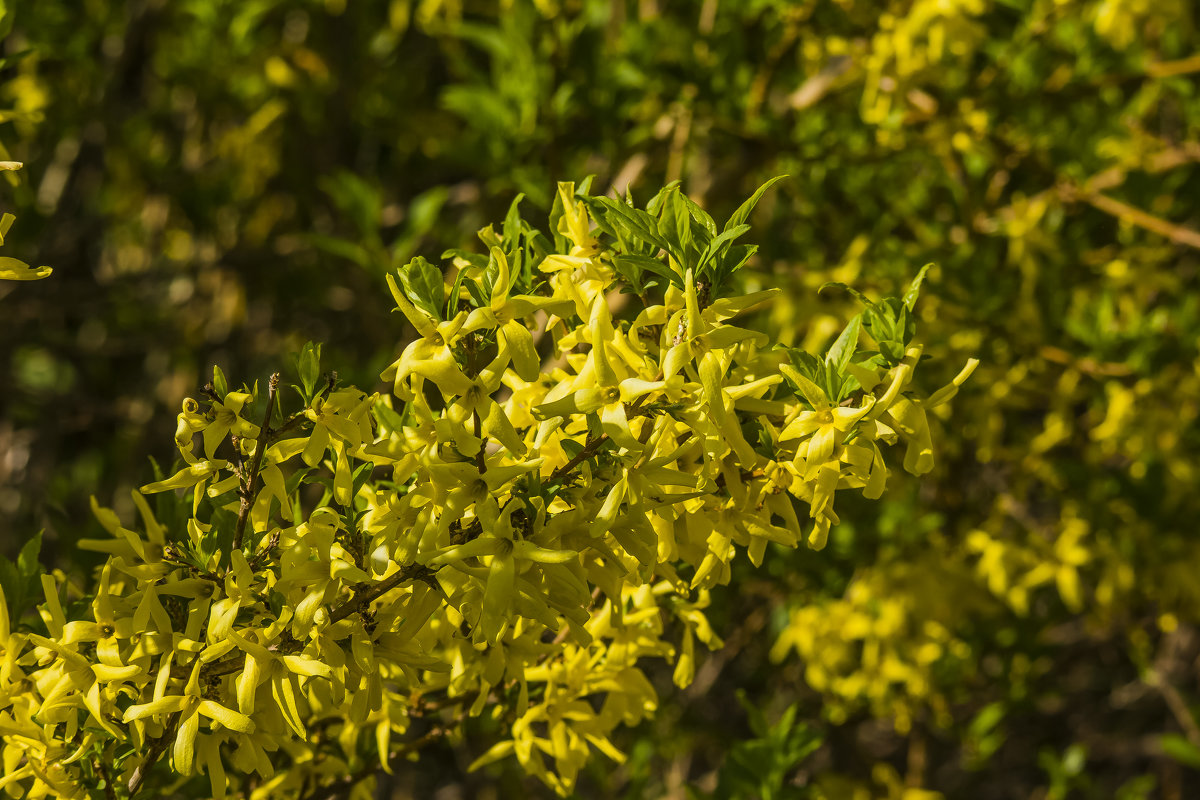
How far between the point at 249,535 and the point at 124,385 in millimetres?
3856

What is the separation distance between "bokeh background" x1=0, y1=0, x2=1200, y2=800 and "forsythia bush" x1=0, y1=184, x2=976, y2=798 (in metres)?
0.77

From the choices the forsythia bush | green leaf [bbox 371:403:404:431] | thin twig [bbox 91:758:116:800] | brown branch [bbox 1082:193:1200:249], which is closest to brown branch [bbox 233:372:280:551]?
the forsythia bush

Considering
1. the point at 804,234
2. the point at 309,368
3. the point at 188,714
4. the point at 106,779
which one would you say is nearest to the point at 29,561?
the point at 106,779

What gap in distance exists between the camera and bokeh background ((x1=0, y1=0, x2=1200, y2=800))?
92.1 inches

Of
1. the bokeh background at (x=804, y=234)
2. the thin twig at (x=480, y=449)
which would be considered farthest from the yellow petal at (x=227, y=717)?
the bokeh background at (x=804, y=234)

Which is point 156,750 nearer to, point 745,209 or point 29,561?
point 29,561

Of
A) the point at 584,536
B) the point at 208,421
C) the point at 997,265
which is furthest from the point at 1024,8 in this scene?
the point at 208,421

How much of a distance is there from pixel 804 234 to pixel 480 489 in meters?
2.32

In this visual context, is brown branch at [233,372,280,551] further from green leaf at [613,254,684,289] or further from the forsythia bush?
green leaf at [613,254,684,289]

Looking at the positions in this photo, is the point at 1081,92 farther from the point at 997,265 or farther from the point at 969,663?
the point at 969,663

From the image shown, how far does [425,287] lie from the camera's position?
3.19 feet

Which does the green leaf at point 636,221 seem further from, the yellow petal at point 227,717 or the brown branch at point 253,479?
the yellow petal at point 227,717

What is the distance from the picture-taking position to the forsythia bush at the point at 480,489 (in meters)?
0.92

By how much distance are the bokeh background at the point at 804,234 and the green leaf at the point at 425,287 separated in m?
0.82
